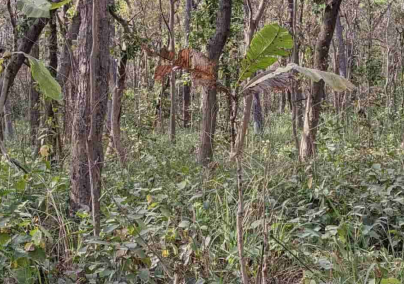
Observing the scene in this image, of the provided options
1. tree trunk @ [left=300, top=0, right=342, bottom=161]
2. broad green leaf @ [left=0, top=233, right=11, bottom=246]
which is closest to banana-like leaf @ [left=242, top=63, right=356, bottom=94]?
broad green leaf @ [left=0, top=233, right=11, bottom=246]

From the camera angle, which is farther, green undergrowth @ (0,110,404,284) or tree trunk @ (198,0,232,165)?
tree trunk @ (198,0,232,165)

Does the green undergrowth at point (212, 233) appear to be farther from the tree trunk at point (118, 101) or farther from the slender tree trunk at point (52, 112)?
the tree trunk at point (118, 101)

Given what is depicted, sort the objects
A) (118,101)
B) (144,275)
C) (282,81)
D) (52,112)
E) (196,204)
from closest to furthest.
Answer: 1. (282,81)
2. (144,275)
3. (196,204)
4. (52,112)
5. (118,101)

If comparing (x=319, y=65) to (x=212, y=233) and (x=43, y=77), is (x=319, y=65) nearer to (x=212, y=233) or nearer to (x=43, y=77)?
(x=212, y=233)

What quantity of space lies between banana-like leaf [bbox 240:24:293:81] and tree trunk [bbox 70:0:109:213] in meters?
1.67

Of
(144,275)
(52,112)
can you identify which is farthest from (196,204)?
(52,112)

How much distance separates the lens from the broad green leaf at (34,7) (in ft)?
6.42

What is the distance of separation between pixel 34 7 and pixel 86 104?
201cm

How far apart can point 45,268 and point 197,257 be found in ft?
3.11

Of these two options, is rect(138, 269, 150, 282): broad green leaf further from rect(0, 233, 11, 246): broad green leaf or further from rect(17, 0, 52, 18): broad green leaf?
rect(17, 0, 52, 18): broad green leaf

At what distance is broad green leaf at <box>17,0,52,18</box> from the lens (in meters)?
1.96

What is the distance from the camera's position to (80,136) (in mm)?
4078

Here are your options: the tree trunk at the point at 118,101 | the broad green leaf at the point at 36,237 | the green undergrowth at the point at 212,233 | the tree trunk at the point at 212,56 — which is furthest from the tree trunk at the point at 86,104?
the tree trunk at the point at 118,101

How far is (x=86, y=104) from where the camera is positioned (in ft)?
13.0
